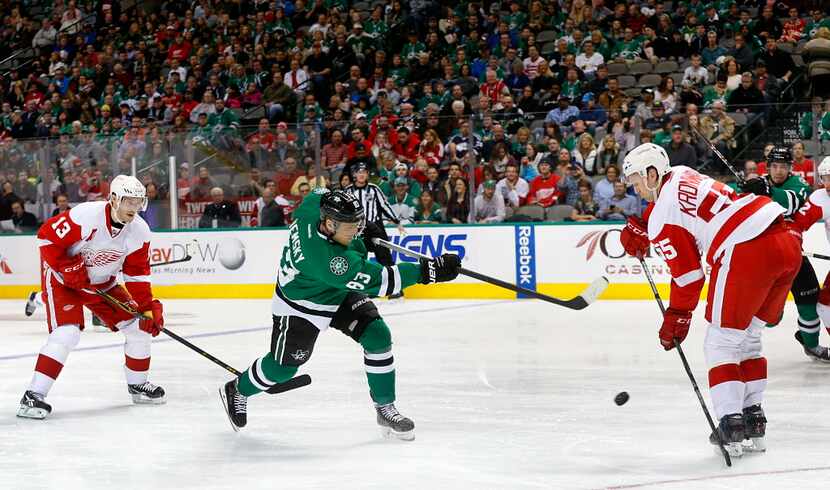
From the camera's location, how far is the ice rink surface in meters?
4.17

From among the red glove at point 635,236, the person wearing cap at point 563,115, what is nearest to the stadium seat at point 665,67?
the person wearing cap at point 563,115

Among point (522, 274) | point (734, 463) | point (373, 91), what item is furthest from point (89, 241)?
point (373, 91)

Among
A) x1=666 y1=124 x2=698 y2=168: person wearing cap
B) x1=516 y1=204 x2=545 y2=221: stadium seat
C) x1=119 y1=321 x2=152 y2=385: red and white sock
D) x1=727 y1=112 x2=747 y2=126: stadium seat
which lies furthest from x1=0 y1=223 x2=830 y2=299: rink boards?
x1=119 y1=321 x2=152 y2=385: red and white sock

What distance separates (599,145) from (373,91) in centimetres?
444

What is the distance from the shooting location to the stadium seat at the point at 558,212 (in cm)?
1200

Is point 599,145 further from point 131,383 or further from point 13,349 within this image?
point 131,383

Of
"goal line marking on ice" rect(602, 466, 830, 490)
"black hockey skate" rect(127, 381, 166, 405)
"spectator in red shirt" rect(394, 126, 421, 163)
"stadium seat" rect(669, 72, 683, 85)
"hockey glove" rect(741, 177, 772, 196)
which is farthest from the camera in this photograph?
"stadium seat" rect(669, 72, 683, 85)

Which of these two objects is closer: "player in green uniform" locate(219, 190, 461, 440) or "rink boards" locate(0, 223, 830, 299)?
"player in green uniform" locate(219, 190, 461, 440)

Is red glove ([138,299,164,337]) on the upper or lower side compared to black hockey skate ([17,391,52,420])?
upper

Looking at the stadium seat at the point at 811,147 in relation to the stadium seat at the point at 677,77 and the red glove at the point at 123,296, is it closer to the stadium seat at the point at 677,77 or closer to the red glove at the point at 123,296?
the stadium seat at the point at 677,77

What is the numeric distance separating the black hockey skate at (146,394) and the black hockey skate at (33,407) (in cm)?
52

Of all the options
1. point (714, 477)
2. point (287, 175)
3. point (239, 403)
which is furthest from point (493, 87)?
point (714, 477)

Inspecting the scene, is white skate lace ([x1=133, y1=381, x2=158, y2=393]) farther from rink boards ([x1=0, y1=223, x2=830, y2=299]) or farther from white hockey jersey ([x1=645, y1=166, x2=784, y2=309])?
rink boards ([x1=0, y1=223, x2=830, y2=299])

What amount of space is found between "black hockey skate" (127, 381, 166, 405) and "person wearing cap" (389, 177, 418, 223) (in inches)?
271
